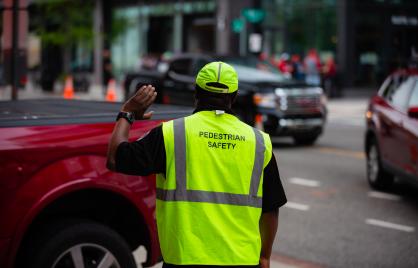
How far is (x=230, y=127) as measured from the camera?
11.3ft

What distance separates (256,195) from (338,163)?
10057 millimetres

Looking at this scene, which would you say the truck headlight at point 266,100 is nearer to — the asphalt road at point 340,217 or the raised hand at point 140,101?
the asphalt road at point 340,217

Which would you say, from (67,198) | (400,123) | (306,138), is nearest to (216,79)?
(67,198)

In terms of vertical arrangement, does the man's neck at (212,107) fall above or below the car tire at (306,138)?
above

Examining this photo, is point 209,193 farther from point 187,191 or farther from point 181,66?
point 181,66

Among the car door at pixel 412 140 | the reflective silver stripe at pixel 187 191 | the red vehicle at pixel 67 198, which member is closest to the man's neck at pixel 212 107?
the reflective silver stripe at pixel 187 191

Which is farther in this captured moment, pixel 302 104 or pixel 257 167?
pixel 302 104

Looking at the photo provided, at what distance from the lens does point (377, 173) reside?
10586 mm

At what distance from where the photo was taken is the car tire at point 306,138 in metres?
15.5

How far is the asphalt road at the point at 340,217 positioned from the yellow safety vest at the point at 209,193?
3346 mm

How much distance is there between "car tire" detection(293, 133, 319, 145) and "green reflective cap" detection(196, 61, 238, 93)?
1194 cm

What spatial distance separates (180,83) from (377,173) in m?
7.29

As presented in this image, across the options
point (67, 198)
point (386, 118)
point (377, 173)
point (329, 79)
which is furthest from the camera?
point (329, 79)

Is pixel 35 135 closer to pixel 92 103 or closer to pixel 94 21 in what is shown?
pixel 92 103
